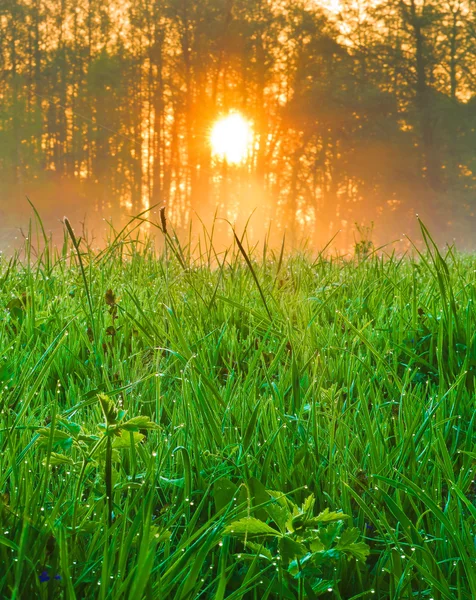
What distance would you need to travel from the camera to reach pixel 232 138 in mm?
37594

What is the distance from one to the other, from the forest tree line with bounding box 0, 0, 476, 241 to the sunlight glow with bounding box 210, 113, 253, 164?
0.48m

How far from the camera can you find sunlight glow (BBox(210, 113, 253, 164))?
3712cm

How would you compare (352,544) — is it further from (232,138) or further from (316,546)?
(232,138)

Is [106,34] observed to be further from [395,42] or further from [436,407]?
[436,407]

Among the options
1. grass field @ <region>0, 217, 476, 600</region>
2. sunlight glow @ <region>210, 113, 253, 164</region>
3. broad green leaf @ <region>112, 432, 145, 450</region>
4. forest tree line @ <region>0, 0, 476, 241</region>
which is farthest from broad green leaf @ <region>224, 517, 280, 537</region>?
sunlight glow @ <region>210, 113, 253, 164</region>

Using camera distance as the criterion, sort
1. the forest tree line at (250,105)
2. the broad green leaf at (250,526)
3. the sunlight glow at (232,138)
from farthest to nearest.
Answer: the sunlight glow at (232,138)
the forest tree line at (250,105)
the broad green leaf at (250,526)

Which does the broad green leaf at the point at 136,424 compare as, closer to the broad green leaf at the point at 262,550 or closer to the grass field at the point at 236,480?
the grass field at the point at 236,480

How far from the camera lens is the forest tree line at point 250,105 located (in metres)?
35.0

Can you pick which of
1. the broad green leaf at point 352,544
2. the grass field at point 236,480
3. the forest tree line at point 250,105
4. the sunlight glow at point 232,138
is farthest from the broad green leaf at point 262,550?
the sunlight glow at point 232,138

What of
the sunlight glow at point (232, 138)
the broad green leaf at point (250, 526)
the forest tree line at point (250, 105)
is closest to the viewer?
the broad green leaf at point (250, 526)

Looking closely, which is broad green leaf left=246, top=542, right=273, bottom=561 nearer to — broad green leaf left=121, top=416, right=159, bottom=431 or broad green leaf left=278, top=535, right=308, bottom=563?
broad green leaf left=278, top=535, right=308, bottom=563

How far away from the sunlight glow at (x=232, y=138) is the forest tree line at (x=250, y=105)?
18.9 inches

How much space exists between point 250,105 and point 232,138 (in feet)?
8.86

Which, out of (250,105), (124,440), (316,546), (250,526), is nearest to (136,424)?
(124,440)
